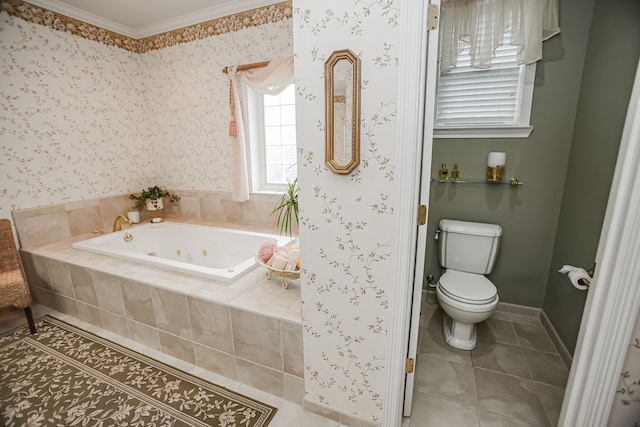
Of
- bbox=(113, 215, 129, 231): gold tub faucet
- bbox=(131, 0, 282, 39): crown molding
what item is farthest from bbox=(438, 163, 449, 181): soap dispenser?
bbox=(113, 215, 129, 231): gold tub faucet

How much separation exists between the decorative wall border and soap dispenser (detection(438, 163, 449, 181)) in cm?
179

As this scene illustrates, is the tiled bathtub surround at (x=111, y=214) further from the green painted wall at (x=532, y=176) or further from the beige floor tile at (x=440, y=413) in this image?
the beige floor tile at (x=440, y=413)

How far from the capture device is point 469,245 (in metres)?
2.08

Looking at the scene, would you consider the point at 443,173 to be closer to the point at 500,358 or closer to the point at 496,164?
the point at 496,164

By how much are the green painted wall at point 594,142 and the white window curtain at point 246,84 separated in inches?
79.2

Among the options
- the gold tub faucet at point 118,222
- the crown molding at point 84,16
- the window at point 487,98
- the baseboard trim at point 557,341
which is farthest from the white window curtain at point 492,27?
the gold tub faucet at point 118,222

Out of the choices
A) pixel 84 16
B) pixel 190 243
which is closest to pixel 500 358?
pixel 190 243

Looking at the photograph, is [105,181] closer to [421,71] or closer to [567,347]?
[421,71]

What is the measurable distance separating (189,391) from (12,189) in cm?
225

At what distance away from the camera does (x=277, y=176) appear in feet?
9.75

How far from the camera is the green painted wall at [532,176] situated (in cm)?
180

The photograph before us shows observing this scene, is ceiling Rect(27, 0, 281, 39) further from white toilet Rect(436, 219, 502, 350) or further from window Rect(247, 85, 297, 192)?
white toilet Rect(436, 219, 502, 350)

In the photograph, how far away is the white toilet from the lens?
177cm

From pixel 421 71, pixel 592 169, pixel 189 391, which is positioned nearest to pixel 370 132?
pixel 421 71
